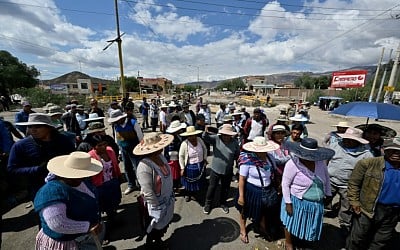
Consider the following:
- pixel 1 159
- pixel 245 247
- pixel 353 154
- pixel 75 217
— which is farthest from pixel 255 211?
pixel 1 159

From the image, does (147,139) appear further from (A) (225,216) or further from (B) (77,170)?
(A) (225,216)

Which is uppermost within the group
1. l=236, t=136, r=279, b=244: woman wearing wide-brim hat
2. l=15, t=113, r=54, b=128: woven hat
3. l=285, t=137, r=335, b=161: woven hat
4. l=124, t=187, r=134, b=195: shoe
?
l=15, t=113, r=54, b=128: woven hat

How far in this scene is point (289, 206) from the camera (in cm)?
265

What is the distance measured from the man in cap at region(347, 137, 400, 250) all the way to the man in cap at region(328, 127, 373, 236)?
1.48 feet

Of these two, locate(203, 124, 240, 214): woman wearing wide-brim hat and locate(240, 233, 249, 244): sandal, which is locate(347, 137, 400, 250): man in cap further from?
locate(203, 124, 240, 214): woman wearing wide-brim hat

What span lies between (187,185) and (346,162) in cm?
287

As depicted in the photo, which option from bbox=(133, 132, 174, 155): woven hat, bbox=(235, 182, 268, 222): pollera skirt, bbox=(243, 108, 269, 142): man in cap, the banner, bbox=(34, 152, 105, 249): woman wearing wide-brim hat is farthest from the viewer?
the banner

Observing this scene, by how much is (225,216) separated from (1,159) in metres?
→ 4.41

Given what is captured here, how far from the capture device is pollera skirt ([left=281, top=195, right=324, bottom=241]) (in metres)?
2.54

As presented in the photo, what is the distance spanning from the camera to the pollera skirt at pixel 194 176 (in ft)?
13.1

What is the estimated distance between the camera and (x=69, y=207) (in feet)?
5.74

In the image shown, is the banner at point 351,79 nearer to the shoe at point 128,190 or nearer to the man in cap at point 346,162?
the man in cap at point 346,162

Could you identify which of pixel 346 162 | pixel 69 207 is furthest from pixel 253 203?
pixel 69 207

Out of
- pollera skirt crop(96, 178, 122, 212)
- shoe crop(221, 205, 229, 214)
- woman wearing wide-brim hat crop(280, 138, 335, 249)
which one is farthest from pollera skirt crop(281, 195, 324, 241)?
pollera skirt crop(96, 178, 122, 212)
